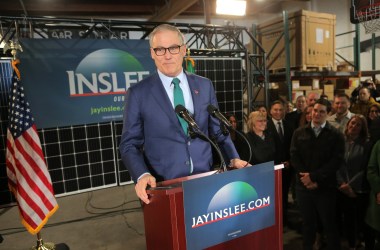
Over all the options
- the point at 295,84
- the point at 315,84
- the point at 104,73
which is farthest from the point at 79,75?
the point at 315,84

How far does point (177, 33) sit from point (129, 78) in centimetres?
372

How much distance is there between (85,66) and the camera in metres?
4.65

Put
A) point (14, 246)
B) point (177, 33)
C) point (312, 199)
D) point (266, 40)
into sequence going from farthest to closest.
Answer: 1. point (266, 40)
2. point (14, 246)
3. point (312, 199)
4. point (177, 33)

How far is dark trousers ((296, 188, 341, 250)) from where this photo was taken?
2.53 m

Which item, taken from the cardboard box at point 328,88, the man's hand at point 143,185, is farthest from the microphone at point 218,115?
the cardboard box at point 328,88

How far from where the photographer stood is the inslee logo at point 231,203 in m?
1.05

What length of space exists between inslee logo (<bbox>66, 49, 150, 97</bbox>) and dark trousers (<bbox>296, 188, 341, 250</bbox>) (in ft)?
11.0

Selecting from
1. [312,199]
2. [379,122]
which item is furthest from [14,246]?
[379,122]

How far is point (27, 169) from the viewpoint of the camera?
2.85 m

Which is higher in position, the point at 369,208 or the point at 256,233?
the point at 256,233

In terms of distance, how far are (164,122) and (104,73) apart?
3708 millimetres

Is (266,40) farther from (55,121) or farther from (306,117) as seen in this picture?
(55,121)

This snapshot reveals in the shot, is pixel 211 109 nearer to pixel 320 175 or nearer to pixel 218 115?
pixel 218 115

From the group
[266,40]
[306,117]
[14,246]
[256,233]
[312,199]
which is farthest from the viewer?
[266,40]
